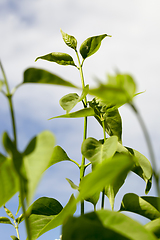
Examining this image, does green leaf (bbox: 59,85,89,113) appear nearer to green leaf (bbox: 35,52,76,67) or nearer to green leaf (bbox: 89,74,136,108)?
green leaf (bbox: 35,52,76,67)

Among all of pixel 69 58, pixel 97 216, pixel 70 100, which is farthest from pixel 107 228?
pixel 69 58

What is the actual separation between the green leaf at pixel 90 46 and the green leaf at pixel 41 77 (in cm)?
43

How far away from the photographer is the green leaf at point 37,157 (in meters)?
0.29

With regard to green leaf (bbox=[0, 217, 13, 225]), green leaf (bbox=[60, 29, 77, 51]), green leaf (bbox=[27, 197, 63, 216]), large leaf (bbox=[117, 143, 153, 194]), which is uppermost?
green leaf (bbox=[60, 29, 77, 51])

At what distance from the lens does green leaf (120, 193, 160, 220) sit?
1.83ft

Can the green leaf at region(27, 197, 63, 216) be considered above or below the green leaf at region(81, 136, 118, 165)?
below

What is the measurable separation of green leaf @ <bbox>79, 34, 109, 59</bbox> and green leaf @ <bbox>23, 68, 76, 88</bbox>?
430 millimetres

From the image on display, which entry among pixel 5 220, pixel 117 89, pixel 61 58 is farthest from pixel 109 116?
pixel 117 89

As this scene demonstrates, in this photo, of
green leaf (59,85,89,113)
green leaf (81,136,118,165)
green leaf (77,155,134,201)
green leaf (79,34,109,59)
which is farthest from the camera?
green leaf (79,34,109,59)

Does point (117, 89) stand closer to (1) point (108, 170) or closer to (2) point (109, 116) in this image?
(1) point (108, 170)

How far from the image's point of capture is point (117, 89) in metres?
0.26

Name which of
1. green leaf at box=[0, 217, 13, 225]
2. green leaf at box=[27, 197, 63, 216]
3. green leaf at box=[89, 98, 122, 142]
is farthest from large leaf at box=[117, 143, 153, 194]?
green leaf at box=[0, 217, 13, 225]

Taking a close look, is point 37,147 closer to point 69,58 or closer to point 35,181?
point 35,181

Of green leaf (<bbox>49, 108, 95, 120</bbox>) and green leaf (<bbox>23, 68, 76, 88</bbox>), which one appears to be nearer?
green leaf (<bbox>23, 68, 76, 88</bbox>)
